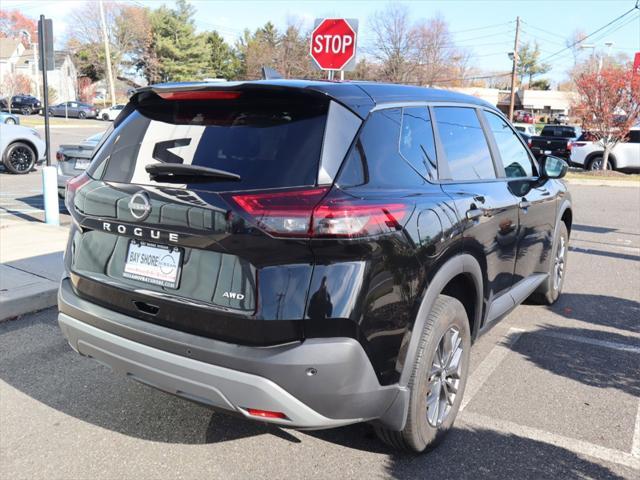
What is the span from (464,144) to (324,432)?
76.2 inches

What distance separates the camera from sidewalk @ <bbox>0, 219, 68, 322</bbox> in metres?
4.97

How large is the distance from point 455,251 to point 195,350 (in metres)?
1.41

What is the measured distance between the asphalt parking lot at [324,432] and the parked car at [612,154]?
55.9 feet

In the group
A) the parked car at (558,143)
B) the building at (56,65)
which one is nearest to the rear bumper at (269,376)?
the parked car at (558,143)

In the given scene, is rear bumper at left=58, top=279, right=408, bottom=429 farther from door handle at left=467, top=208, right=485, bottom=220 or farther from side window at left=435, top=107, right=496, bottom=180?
side window at left=435, top=107, right=496, bottom=180

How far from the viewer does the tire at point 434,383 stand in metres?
2.79

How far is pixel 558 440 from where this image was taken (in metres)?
3.24

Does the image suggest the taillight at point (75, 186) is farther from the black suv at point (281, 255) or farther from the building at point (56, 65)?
the building at point (56, 65)

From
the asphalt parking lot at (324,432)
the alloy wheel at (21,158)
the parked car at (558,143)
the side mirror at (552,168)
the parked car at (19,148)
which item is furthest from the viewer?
the parked car at (558,143)

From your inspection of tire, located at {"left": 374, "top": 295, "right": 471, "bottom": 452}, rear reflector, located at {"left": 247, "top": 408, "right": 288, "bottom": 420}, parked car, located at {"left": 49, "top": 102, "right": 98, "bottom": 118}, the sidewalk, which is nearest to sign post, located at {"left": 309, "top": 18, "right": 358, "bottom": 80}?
the sidewalk

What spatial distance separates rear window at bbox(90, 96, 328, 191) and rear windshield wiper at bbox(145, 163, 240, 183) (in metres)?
0.03

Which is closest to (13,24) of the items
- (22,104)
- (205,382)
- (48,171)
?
(22,104)

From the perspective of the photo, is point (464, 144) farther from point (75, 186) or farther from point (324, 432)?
point (75, 186)

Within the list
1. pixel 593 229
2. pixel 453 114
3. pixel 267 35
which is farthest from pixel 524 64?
pixel 453 114
